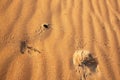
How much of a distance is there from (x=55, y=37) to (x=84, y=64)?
595 mm

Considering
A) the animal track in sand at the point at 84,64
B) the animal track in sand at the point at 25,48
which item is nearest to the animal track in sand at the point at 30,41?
the animal track in sand at the point at 25,48

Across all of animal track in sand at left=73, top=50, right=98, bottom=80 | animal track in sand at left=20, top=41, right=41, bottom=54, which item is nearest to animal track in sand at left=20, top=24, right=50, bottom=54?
animal track in sand at left=20, top=41, right=41, bottom=54

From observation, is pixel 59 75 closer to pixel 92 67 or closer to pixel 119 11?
pixel 92 67

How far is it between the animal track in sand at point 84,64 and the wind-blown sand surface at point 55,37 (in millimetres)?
63

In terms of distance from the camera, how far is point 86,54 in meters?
2.87

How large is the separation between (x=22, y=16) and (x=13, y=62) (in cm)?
88

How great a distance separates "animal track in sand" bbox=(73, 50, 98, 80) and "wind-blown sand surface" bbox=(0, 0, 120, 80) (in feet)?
0.21

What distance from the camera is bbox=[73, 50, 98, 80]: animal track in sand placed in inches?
107

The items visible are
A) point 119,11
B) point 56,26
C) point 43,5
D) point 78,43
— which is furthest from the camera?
point 119,11

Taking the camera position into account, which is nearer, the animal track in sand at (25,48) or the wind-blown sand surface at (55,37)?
the wind-blown sand surface at (55,37)

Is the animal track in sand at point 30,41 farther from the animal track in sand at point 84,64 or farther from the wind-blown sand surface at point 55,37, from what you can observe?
the animal track in sand at point 84,64

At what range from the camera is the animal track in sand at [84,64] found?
2725 millimetres

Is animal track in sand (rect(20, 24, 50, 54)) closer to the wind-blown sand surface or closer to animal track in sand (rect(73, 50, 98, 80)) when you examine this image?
the wind-blown sand surface

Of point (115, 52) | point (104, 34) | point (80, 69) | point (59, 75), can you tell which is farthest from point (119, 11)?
point (59, 75)
